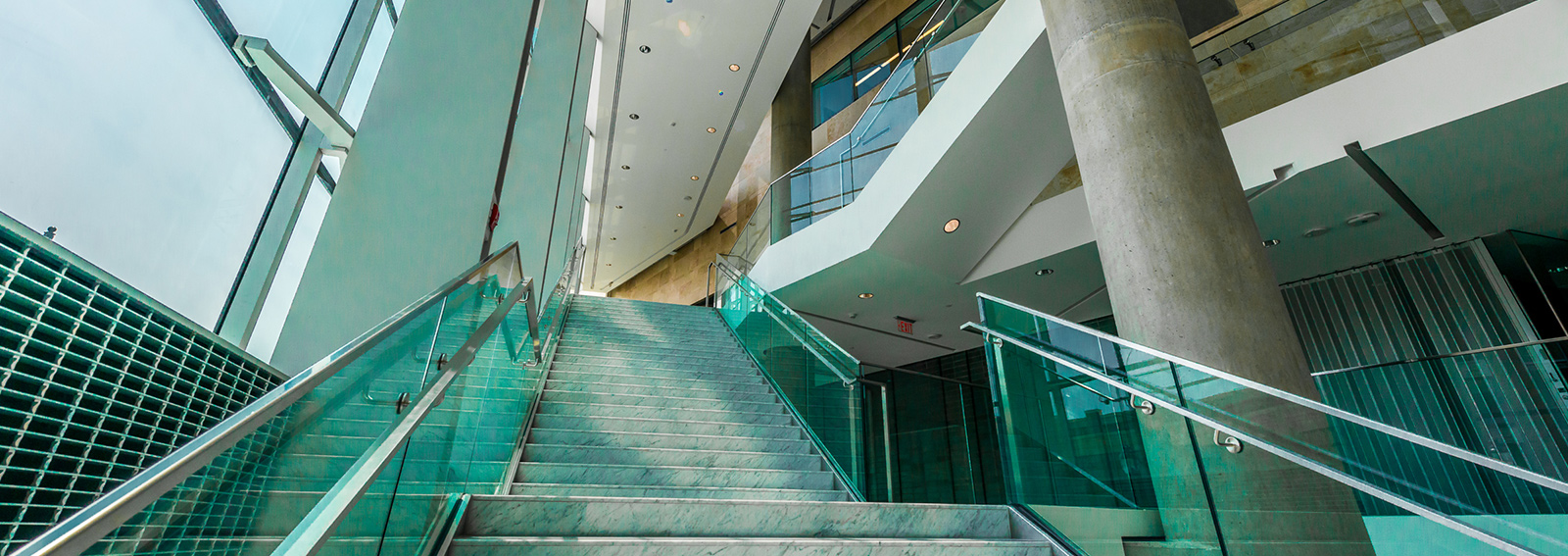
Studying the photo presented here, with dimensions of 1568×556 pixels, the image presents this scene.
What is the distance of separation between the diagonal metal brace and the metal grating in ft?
4.88

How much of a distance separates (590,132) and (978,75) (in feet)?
31.4

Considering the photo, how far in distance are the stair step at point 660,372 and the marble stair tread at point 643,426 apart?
4.89ft

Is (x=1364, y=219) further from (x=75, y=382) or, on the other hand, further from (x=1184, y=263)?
(x=75, y=382)

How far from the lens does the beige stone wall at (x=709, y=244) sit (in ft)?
60.6

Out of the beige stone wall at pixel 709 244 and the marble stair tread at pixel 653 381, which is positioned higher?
the beige stone wall at pixel 709 244

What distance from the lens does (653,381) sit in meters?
6.23

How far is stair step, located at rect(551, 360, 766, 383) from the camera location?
6.46 m

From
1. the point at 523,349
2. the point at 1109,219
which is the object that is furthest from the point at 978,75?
the point at 523,349

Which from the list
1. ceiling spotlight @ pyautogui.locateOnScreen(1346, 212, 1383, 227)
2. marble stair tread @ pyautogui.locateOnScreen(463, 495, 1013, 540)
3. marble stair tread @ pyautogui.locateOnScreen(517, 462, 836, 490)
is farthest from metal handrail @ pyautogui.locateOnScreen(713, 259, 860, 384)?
ceiling spotlight @ pyautogui.locateOnScreen(1346, 212, 1383, 227)

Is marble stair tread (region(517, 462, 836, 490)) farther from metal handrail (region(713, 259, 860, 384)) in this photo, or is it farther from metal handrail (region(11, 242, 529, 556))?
metal handrail (region(11, 242, 529, 556))

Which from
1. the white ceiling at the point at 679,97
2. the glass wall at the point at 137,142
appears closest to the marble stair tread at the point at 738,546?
the glass wall at the point at 137,142

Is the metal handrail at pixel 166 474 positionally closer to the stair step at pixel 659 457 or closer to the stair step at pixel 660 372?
the stair step at pixel 659 457

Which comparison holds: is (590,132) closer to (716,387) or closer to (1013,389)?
(716,387)

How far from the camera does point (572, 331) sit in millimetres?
8352
